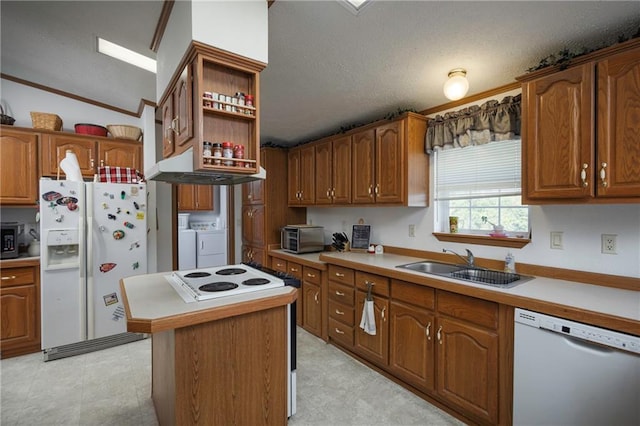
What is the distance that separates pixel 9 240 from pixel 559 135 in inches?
175

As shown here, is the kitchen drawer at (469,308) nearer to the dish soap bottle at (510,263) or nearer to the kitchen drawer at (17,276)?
the dish soap bottle at (510,263)

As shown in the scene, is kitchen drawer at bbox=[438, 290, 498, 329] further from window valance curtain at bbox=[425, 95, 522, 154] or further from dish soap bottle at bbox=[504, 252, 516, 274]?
window valance curtain at bbox=[425, 95, 522, 154]

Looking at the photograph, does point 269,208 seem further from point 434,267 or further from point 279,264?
point 434,267

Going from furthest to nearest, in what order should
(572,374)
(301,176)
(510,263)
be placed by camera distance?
Answer: 1. (301,176)
2. (510,263)
3. (572,374)

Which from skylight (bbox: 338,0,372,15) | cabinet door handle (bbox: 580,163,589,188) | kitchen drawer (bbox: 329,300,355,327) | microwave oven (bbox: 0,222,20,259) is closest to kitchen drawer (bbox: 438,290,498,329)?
cabinet door handle (bbox: 580,163,589,188)

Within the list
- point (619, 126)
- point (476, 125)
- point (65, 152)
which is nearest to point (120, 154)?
point (65, 152)

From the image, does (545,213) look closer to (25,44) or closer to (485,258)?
(485,258)

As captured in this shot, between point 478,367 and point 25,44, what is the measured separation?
411cm

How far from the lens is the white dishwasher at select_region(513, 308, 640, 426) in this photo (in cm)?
130

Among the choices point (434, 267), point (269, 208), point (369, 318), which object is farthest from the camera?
point (269, 208)

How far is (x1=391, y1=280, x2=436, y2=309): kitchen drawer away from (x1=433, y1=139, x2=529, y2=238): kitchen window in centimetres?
79

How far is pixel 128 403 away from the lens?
213 cm

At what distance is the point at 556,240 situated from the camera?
2.02 m

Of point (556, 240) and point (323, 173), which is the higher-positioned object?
point (323, 173)
